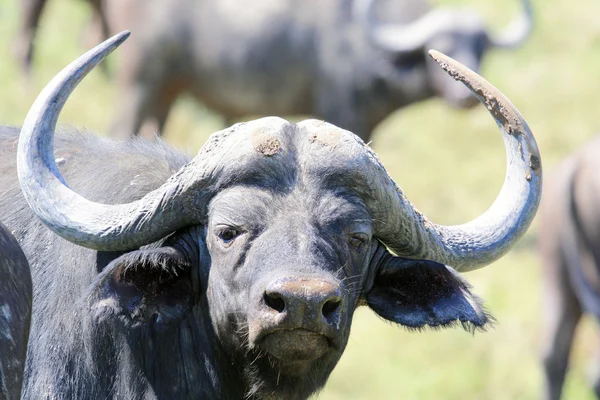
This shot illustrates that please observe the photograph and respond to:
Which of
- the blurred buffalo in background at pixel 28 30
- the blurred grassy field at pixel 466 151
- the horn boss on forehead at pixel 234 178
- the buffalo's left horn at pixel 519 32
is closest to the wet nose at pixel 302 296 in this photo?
the horn boss on forehead at pixel 234 178

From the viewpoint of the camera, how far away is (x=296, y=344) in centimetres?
533

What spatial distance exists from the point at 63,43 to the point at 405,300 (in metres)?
12.4

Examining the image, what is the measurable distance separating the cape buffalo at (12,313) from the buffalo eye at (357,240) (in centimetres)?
155

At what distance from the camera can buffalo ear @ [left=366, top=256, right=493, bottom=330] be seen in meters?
6.00

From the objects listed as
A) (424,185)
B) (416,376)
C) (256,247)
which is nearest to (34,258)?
(256,247)

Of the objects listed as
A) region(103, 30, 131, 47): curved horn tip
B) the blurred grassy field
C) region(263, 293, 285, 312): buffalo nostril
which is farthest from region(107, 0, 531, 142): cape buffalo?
region(263, 293, 285, 312): buffalo nostril

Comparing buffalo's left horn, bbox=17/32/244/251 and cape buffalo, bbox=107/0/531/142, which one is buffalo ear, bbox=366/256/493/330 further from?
cape buffalo, bbox=107/0/531/142

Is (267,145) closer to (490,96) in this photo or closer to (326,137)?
(326,137)

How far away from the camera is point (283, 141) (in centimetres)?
577

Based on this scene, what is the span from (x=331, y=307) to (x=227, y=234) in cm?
66

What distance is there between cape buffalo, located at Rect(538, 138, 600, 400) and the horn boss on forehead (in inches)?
212

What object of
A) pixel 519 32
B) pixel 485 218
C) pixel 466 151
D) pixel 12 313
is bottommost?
pixel 466 151

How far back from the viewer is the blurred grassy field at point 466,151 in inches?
492

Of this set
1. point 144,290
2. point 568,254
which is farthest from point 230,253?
point 568,254
